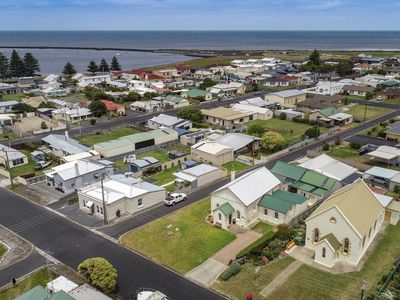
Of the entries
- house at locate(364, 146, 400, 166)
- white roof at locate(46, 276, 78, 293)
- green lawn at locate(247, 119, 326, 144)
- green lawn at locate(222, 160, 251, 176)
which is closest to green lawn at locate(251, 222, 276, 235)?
green lawn at locate(222, 160, 251, 176)

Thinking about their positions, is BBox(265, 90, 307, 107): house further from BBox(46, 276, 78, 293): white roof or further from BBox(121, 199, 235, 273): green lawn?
BBox(46, 276, 78, 293): white roof

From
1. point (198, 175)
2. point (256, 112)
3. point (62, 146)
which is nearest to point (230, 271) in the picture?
point (198, 175)

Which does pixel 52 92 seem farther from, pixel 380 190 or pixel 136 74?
Result: pixel 380 190

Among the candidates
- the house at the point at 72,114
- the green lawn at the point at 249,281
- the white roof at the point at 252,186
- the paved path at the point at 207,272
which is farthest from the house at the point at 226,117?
the green lawn at the point at 249,281

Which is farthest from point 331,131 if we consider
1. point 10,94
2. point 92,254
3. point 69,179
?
point 10,94

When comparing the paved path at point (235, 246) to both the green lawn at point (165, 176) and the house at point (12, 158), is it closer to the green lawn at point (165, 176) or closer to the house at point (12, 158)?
the green lawn at point (165, 176)
